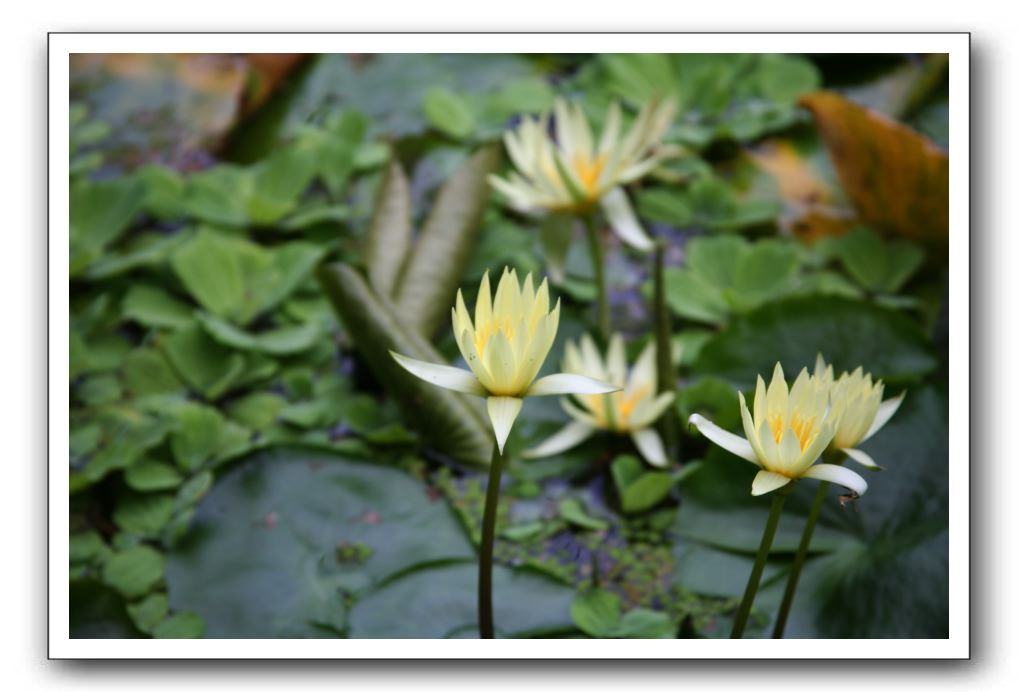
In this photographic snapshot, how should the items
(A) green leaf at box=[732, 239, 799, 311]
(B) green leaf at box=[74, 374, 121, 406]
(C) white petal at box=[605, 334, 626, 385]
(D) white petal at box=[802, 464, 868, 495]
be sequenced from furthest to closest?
1. (A) green leaf at box=[732, 239, 799, 311]
2. (B) green leaf at box=[74, 374, 121, 406]
3. (C) white petal at box=[605, 334, 626, 385]
4. (D) white petal at box=[802, 464, 868, 495]

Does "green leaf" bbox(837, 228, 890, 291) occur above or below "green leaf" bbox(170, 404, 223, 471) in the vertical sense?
above

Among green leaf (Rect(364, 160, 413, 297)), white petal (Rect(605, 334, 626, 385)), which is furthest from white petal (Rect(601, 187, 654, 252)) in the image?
green leaf (Rect(364, 160, 413, 297))

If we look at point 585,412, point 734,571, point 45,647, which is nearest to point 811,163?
point 585,412

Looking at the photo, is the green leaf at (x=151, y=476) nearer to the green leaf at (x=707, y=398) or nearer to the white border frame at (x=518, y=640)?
the white border frame at (x=518, y=640)

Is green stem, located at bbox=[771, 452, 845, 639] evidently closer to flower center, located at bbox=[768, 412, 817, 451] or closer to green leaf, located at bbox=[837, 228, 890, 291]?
flower center, located at bbox=[768, 412, 817, 451]

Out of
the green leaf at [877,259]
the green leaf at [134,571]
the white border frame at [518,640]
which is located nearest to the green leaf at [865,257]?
the green leaf at [877,259]
